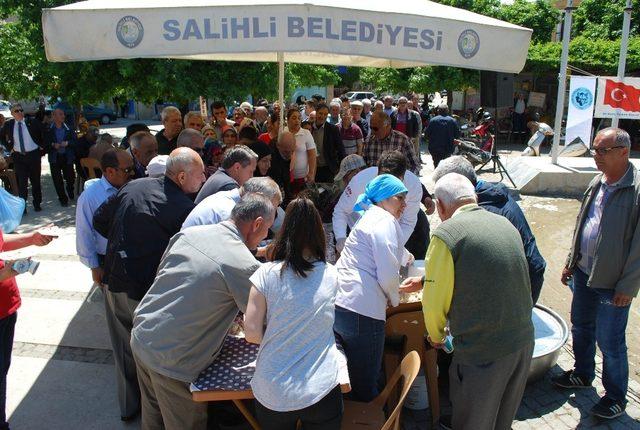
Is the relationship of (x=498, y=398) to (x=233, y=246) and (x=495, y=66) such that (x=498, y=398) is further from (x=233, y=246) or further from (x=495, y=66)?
(x=495, y=66)

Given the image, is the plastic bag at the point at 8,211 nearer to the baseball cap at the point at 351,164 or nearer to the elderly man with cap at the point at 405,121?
the baseball cap at the point at 351,164

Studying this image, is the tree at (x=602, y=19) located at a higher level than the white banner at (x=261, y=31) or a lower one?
higher

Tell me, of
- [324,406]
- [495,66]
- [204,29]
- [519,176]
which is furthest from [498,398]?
[519,176]

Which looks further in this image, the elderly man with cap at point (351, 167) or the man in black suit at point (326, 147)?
the man in black suit at point (326, 147)

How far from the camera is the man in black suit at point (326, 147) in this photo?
7.42 metres

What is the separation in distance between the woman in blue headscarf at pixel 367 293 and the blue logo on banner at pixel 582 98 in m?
9.23

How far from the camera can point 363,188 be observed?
422 centimetres

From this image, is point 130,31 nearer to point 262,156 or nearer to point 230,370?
point 262,156

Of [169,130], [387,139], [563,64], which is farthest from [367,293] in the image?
[563,64]

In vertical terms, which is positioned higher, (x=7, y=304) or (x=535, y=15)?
(x=535, y=15)

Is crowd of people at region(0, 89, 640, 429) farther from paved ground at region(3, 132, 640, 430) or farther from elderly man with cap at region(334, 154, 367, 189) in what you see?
elderly man with cap at region(334, 154, 367, 189)

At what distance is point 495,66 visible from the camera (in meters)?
3.49

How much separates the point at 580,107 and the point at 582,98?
209 millimetres

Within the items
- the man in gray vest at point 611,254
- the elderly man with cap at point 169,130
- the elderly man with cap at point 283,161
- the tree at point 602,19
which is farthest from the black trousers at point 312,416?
the tree at point 602,19
